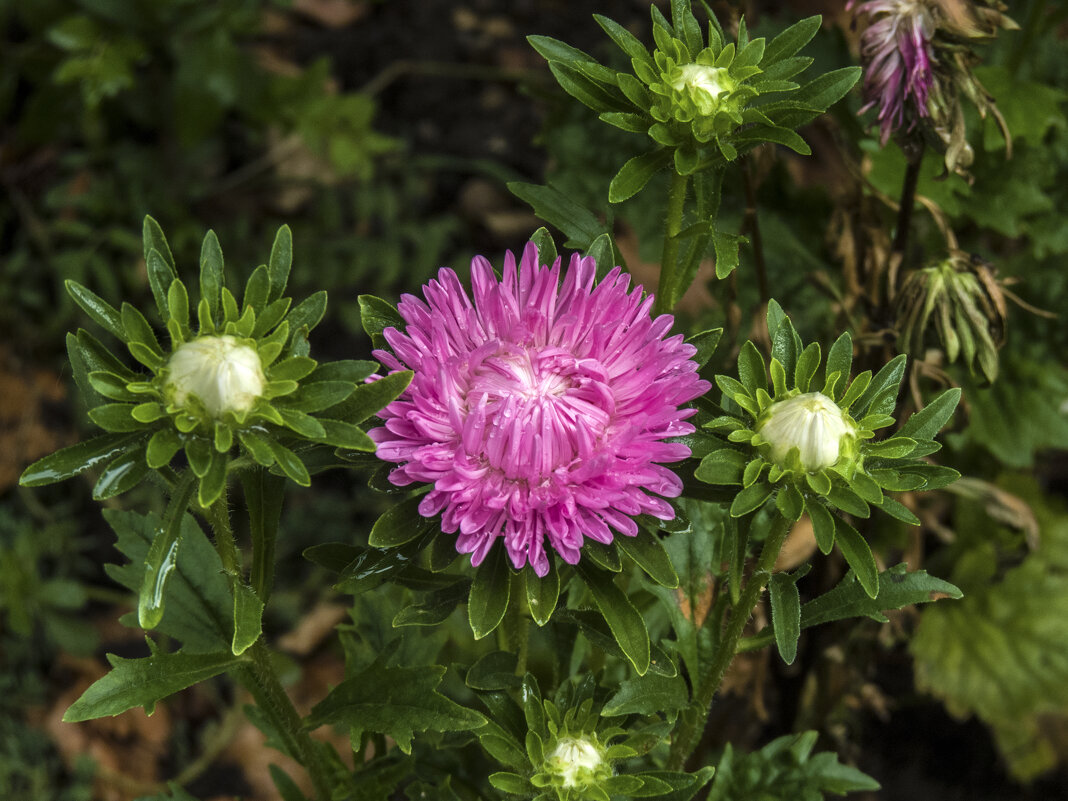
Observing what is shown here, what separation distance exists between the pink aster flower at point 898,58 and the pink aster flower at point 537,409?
0.62m

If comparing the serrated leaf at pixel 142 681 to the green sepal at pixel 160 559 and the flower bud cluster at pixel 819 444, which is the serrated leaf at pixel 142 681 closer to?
the green sepal at pixel 160 559

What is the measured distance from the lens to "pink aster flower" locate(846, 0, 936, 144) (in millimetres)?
1610

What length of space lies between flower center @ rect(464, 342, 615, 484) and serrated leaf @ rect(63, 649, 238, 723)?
0.41 meters

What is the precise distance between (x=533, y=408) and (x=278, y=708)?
1.72 ft

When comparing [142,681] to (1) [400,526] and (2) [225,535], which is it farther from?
(1) [400,526]

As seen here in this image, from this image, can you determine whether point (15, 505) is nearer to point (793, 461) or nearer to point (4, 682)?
point (4, 682)

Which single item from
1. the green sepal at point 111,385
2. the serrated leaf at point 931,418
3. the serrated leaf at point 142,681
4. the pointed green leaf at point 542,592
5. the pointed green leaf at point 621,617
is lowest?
the serrated leaf at point 142,681

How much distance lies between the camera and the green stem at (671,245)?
136cm

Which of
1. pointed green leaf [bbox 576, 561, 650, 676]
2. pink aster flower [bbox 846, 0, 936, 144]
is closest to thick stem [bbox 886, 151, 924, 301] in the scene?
pink aster flower [bbox 846, 0, 936, 144]

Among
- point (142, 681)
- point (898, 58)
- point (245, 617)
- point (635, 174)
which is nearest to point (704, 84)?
point (635, 174)

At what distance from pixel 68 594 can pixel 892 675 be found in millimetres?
2038

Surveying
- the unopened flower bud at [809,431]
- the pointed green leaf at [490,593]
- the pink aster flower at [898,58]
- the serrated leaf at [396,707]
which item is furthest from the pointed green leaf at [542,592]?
the pink aster flower at [898,58]

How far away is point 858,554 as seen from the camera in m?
1.19

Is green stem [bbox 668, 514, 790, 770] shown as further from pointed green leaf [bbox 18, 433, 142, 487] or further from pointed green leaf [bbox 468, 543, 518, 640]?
pointed green leaf [bbox 18, 433, 142, 487]
